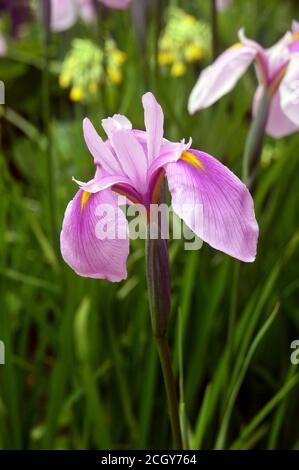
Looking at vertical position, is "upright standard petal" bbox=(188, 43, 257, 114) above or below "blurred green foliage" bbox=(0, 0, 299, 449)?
above

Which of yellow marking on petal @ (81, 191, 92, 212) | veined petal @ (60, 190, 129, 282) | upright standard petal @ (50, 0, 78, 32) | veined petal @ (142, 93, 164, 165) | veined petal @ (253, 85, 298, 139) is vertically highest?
upright standard petal @ (50, 0, 78, 32)

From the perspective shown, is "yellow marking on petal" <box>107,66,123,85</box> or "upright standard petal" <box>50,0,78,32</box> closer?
"upright standard petal" <box>50,0,78,32</box>

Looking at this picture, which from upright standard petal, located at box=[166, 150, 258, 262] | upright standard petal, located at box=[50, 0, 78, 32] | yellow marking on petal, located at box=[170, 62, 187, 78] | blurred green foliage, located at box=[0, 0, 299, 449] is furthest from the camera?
yellow marking on petal, located at box=[170, 62, 187, 78]

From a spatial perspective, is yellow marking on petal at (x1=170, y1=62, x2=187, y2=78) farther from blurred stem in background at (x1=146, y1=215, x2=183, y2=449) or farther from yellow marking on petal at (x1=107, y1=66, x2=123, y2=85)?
blurred stem in background at (x1=146, y1=215, x2=183, y2=449)

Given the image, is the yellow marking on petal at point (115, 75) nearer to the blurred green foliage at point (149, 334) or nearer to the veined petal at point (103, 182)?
the blurred green foliage at point (149, 334)

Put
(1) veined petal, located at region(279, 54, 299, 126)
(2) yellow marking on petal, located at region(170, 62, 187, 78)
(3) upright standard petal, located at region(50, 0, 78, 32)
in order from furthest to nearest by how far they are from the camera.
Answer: (2) yellow marking on petal, located at region(170, 62, 187, 78) < (3) upright standard petal, located at region(50, 0, 78, 32) < (1) veined petal, located at region(279, 54, 299, 126)

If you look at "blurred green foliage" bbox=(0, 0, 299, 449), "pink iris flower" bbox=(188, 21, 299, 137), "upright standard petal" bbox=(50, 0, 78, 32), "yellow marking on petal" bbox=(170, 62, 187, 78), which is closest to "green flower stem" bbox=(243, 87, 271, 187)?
"pink iris flower" bbox=(188, 21, 299, 137)

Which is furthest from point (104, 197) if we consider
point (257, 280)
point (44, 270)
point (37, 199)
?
point (37, 199)

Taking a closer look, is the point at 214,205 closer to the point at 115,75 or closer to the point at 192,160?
the point at 192,160
